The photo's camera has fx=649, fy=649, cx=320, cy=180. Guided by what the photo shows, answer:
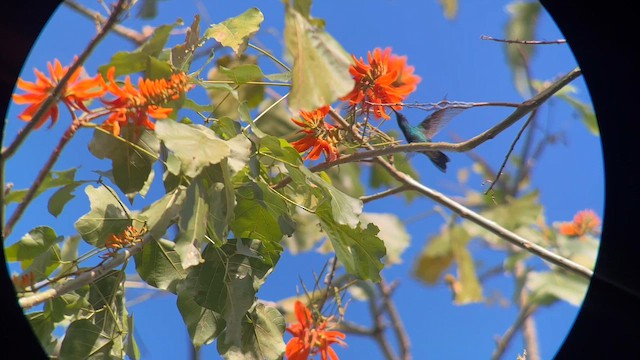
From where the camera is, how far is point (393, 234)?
0.95 metres

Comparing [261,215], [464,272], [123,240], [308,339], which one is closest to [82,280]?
[123,240]

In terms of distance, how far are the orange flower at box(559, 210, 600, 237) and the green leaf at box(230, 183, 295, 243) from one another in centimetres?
29

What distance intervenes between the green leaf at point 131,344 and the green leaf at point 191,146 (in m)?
0.25

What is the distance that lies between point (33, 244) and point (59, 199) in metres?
0.05

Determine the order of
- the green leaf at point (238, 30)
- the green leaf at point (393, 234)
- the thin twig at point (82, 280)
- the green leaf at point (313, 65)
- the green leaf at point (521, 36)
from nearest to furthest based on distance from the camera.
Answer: the green leaf at point (313, 65) → the thin twig at point (82, 280) → the green leaf at point (238, 30) → the green leaf at point (521, 36) → the green leaf at point (393, 234)

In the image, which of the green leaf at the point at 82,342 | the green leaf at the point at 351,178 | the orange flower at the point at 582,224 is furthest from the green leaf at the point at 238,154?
the green leaf at the point at 351,178

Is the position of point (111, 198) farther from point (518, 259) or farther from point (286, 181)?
point (518, 259)

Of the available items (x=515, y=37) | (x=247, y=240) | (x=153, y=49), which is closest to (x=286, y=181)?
(x=247, y=240)

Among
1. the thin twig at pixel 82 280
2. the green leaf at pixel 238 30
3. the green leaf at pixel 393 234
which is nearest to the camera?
the thin twig at pixel 82 280

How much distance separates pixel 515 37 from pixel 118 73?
0.43 metres

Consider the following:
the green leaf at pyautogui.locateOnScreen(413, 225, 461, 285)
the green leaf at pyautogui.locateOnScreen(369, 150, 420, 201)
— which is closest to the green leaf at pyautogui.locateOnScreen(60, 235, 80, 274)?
the green leaf at pyautogui.locateOnScreen(369, 150, 420, 201)

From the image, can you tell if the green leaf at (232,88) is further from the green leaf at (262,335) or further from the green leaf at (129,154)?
the green leaf at (262,335)

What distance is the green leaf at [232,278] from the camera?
1.89 feet

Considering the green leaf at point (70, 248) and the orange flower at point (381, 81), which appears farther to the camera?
the green leaf at point (70, 248)
